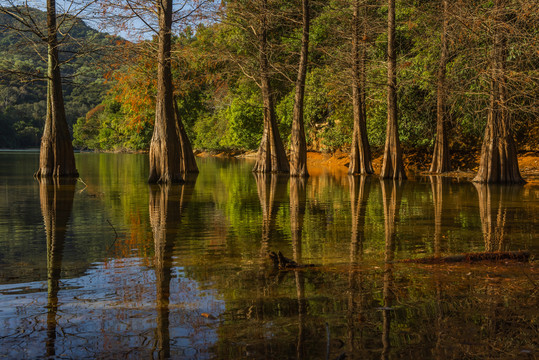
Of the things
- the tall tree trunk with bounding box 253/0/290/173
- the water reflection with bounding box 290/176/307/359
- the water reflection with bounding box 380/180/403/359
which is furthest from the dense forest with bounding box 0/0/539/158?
the water reflection with bounding box 290/176/307/359

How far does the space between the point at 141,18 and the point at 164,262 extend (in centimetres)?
1707

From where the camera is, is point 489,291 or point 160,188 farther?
point 160,188

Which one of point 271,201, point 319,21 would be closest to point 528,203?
point 271,201

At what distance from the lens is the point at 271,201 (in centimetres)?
1689

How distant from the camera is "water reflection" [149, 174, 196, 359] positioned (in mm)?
5020

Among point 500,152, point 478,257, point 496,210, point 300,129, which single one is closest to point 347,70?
point 300,129

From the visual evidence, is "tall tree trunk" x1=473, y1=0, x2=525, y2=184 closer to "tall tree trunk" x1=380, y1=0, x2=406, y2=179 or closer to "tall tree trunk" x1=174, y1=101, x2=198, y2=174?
"tall tree trunk" x1=380, y1=0, x2=406, y2=179

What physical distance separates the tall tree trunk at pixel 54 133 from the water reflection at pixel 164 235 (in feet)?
20.0

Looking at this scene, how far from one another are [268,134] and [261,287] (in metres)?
24.3

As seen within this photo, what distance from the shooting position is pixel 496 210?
14320 mm

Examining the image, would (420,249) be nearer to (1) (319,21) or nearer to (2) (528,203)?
(2) (528,203)

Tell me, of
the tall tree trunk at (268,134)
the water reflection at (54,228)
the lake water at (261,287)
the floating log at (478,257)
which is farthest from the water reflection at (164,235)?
the tall tree trunk at (268,134)

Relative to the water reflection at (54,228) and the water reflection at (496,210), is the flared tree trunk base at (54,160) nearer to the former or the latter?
the water reflection at (54,228)

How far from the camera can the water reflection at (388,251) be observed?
4.95 meters
